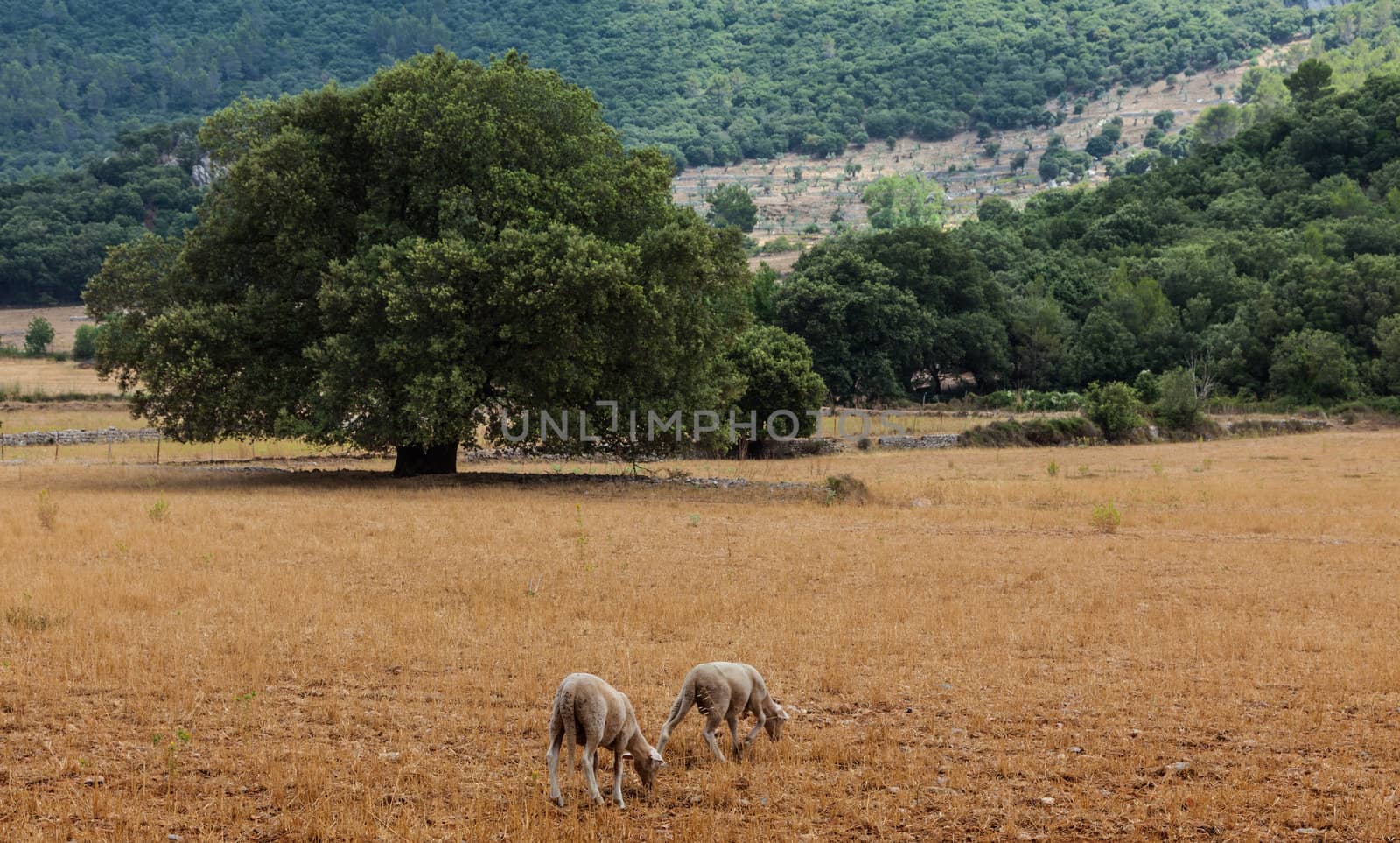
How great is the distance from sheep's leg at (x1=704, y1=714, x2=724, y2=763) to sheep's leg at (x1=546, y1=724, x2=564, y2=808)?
1375 millimetres

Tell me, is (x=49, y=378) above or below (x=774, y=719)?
above

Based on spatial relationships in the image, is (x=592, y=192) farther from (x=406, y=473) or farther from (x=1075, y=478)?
(x=1075, y=478)

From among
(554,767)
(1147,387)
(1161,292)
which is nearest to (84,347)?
(1147,387)

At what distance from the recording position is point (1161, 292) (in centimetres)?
9112

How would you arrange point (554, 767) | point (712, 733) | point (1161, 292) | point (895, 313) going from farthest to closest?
point (1161, 292) < point (895, 313) < point (712, 733) < point (554, 767)

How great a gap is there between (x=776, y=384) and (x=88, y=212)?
128556mm

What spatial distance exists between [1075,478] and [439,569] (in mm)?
24267

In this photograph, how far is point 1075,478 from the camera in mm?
38625

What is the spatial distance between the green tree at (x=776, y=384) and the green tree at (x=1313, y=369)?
3502 centimetres

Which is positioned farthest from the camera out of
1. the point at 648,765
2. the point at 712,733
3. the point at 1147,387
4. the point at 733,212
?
the point at 733,212

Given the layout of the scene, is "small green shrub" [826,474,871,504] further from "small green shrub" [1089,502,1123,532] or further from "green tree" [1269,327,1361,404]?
"green tree" [1269,327,1361,404]

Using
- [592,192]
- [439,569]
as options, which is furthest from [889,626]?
[592,192]

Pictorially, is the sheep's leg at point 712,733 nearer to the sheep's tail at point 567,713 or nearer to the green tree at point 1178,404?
the sheep's tail at point 567,713

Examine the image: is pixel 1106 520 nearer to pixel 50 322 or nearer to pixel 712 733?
pixel 712 733
